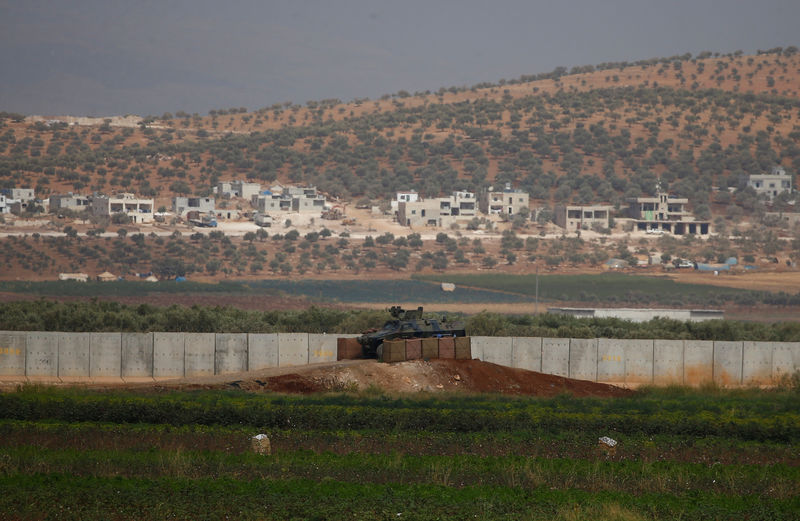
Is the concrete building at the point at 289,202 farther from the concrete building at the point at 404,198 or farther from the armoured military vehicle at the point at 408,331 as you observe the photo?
the armoured military vehicle at the point at 408,331

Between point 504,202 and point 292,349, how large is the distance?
4262 inches

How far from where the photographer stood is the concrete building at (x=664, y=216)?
464 feet

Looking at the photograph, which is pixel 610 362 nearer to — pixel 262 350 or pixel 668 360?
pixel 668 360

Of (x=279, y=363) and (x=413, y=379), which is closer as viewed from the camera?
(x=413, y=379)

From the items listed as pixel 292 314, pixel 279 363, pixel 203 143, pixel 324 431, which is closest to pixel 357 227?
pixel 203 143

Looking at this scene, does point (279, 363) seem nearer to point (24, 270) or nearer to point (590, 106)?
point (24, 270)

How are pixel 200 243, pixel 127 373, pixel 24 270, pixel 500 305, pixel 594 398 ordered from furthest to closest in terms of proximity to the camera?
1. pixel 200 243
2. pixel 24 270
3. pixel 500 305
4. pixel 127 373
5. pixel 594 398

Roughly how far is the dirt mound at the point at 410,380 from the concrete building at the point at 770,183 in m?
125

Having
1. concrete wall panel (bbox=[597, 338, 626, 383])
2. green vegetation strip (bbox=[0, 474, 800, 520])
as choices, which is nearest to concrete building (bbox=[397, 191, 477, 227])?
concrete wall panel (bbox=[597, 338, 626, 383])

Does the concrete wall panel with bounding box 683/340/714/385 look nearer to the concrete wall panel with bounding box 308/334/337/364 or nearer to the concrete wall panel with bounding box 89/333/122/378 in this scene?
the concrete wall panel with bounding box 308/334/337/364

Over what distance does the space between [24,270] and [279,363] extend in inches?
2990

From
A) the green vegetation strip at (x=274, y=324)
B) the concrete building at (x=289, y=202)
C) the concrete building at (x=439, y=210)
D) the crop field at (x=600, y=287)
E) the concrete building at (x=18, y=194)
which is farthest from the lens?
the concrete building at (x=289, y=202)

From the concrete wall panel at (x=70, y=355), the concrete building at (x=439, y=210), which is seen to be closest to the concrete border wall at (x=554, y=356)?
the concrete wall panel at (x=70, y=355)

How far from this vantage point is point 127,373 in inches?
1644
